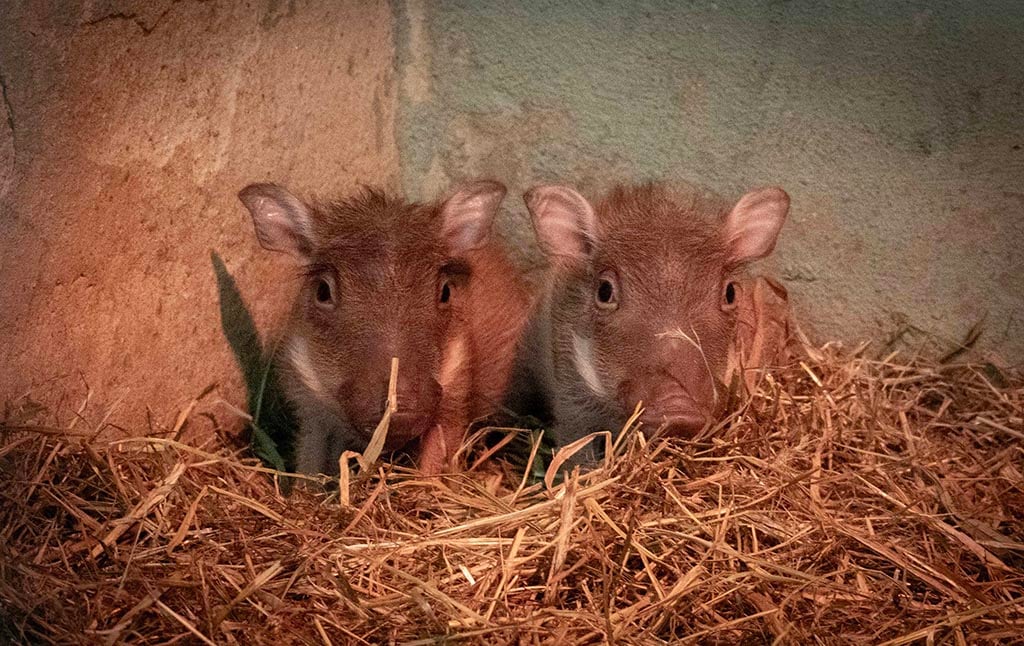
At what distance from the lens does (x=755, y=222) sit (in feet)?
14.3

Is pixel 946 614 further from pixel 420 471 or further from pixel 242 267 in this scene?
pixel 242 267

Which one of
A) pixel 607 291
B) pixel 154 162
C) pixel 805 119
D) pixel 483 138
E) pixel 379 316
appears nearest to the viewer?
pixel 154 162

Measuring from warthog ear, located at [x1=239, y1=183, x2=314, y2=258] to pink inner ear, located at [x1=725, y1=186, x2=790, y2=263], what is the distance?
1843mm

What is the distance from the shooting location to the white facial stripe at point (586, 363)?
416 cm

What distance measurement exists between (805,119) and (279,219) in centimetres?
253

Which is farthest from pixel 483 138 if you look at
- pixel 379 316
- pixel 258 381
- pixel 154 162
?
pixel 154 162

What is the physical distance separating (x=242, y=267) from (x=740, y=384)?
2.34m

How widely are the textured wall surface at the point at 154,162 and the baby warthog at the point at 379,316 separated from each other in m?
0.31

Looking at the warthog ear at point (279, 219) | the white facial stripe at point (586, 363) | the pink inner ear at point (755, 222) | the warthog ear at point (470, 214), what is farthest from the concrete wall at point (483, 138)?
the white facial stripe at point (586, 363)

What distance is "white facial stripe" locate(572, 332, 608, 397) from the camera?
164 inches

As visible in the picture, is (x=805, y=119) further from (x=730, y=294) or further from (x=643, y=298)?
(x=643, y=298)

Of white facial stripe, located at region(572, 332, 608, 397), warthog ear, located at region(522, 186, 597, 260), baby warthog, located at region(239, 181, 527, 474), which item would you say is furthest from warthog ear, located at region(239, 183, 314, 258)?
white facial stripe, located at region(572, 332, 608, 397)

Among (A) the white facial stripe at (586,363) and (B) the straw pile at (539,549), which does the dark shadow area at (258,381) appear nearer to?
(B) the straw pile at (539,549)

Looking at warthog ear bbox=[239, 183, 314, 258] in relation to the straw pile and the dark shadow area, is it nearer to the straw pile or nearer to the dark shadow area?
the dark shadow area
